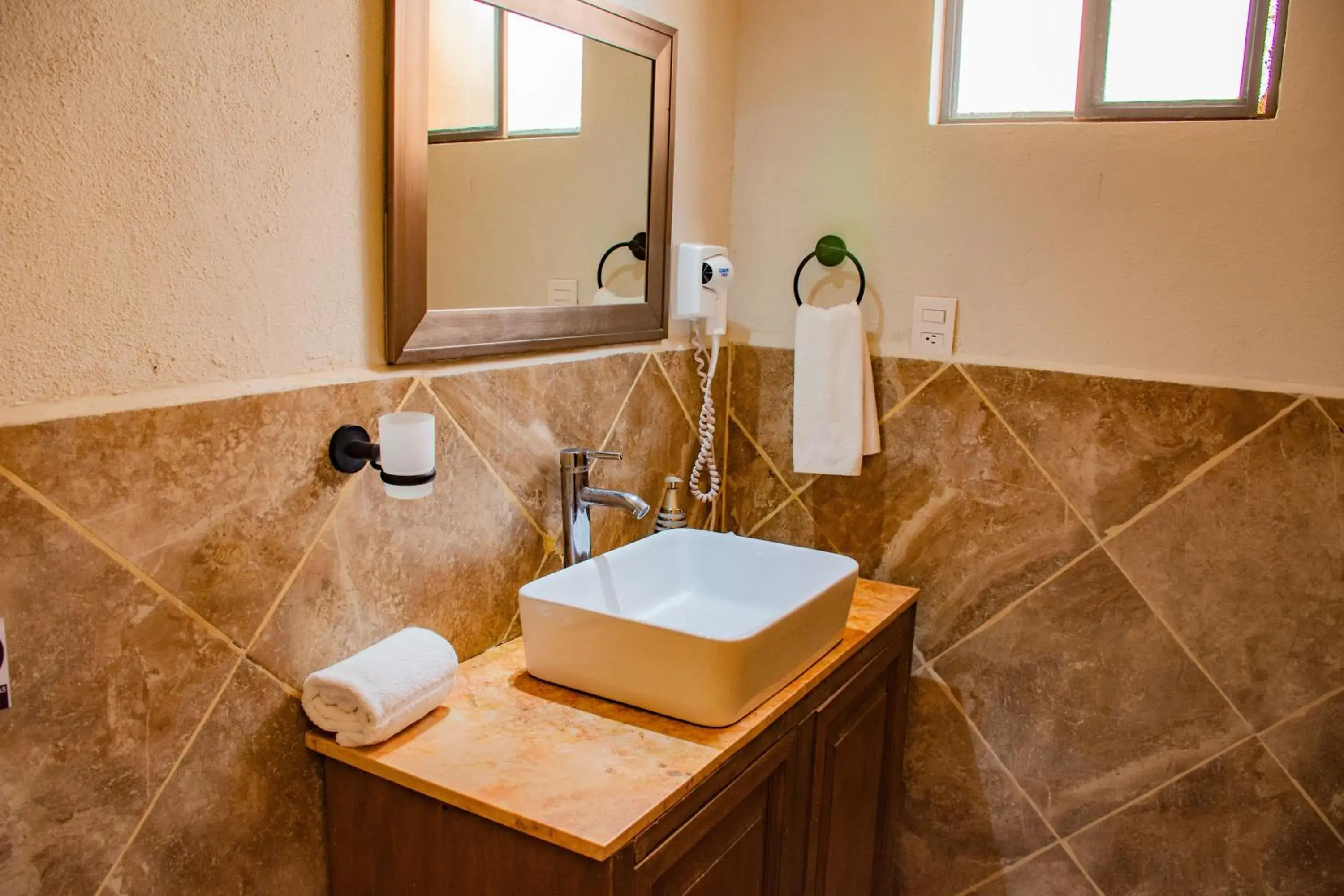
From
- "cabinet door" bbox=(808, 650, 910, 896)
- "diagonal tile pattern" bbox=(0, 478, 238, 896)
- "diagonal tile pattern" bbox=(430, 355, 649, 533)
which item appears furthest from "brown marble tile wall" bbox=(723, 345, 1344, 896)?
"diagonal tile pattern" bbox=(0, 478, 238, 896)

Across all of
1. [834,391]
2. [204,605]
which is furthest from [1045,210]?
[204,605]

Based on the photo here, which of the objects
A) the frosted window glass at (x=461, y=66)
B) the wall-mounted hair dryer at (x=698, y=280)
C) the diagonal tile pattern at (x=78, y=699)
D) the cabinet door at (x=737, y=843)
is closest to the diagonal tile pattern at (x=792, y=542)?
the diagonal tile pattern at (x=78, y=699)

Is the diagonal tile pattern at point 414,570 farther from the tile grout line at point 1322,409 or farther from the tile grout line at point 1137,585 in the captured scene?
the tile grout line at point 1322,409

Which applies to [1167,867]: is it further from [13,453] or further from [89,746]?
[13,453]

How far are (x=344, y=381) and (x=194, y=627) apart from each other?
0.34 m

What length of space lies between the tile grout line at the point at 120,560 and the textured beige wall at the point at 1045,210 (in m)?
1.26

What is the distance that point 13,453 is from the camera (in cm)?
93

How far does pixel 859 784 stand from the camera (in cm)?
178

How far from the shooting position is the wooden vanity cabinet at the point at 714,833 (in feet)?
3.65

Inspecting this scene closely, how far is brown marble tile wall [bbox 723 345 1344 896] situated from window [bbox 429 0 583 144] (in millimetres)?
711

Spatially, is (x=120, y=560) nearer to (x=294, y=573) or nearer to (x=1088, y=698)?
(x=294, y=573)

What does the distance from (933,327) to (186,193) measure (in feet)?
4.30

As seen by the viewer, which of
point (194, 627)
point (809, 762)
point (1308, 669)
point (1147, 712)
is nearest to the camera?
point (194, 627)

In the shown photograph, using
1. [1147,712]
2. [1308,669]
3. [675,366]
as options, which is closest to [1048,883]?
[1147,712]
